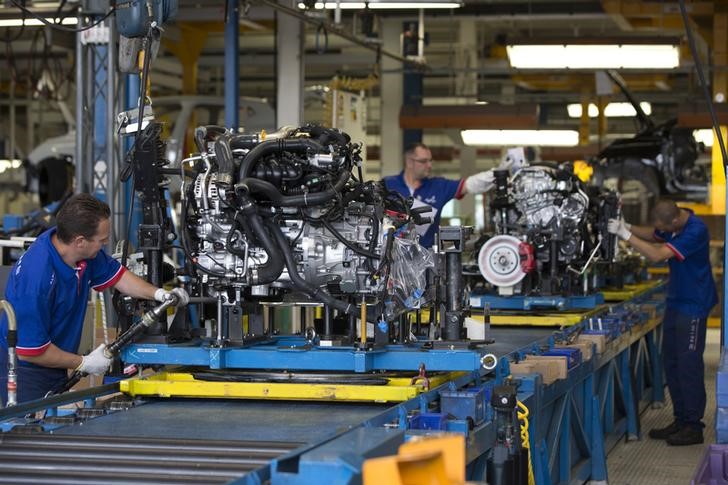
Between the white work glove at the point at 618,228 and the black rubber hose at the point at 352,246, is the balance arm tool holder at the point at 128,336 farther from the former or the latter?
the white work glove at the point at 618,228

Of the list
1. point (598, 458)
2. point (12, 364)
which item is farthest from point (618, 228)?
point (12, 364)

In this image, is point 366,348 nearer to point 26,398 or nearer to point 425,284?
point 425,284

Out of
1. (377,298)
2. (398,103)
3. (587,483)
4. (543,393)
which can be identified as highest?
(398,103)

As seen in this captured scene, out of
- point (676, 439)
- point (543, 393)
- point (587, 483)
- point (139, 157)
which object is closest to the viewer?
point (139, 157)

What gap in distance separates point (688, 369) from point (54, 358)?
16.3 feet

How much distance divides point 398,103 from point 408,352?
43.4ft

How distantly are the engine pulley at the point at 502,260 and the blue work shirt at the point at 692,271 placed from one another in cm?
113

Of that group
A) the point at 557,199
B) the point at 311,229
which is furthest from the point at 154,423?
the point at 557,199

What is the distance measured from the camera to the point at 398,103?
17703 mm

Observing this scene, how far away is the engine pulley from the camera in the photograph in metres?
7.85

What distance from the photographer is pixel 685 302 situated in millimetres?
8336

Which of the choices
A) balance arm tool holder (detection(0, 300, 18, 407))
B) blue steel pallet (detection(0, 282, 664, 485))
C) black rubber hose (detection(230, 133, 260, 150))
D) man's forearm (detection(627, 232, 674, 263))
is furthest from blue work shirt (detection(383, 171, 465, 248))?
balance arm tool holder (detection(0, 300, 18, 407))

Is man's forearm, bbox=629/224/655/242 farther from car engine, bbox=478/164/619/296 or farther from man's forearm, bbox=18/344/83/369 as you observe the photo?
man's forearm, bbox=18/344/83/369

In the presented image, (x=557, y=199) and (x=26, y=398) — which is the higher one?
(x=557, y=199)
